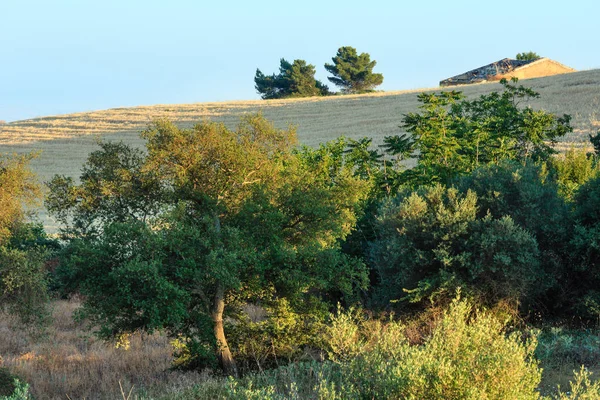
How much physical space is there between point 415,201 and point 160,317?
8.10 m

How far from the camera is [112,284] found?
14.6m

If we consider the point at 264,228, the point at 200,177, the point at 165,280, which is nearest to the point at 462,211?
the point at 264,228

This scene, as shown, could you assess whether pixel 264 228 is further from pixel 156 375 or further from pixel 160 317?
pixel 156 375

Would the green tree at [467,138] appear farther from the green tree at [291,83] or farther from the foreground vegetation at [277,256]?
the green tree at [291,83]

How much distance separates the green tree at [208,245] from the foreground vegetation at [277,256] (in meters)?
0.05

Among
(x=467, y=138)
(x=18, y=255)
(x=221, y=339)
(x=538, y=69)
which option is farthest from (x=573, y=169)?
(x=538, y=69)

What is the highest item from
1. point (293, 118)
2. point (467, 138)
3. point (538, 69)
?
point (538, 69)

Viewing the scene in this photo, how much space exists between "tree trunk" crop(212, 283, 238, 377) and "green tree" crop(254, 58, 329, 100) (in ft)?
283

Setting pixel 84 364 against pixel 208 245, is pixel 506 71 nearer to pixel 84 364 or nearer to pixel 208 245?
pixel 84 364

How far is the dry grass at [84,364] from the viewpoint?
15.9 metres

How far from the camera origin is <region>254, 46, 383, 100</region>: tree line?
102 metres

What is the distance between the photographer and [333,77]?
105m

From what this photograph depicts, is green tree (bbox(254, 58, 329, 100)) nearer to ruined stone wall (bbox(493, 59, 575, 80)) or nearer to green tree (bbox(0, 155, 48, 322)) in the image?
ruined stone wall (bbox(493, 59, 575, 80))

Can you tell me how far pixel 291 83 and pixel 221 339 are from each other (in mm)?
89542
